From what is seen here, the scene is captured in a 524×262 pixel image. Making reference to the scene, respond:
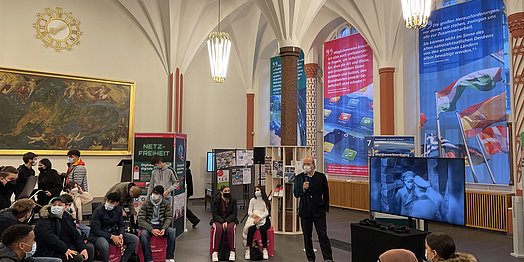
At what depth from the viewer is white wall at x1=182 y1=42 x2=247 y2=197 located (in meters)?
13.6

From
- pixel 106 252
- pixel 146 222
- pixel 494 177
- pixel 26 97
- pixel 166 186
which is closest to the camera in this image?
pixel 106 252

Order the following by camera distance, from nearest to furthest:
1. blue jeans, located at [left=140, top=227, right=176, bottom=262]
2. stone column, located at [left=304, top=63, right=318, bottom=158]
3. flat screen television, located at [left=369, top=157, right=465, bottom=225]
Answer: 1. flat screen television, located at [left=369, top=157, right=465, bottom=225]
2. blue jeans, located at [left=140, top=227, right=176, bottom=262]
3. stone column, located at [left=304, top=63, right=318, bottom=158]

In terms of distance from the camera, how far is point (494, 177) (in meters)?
8.84

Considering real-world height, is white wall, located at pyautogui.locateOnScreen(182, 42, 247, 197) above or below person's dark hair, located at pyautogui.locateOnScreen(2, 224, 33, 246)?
above

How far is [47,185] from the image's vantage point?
631cm

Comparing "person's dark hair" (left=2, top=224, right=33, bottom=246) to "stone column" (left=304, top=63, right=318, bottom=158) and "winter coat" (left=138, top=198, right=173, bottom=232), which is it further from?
"stone column" (left=304, top=63, right=318, bottom=158)

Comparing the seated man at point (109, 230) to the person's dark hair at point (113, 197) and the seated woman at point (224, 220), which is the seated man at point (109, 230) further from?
the seated woman at point (224, 220)

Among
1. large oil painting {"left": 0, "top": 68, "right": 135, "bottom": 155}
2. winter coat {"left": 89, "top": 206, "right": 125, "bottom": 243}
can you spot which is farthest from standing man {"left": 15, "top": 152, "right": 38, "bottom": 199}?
large oil painting {"left": 0, "top": 68, "right": 135, "bottom": 155}

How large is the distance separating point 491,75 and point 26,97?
10961 millimetres

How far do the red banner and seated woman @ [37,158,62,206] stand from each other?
8.55m

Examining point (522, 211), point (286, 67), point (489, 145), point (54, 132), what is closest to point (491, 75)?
point (489, 145)

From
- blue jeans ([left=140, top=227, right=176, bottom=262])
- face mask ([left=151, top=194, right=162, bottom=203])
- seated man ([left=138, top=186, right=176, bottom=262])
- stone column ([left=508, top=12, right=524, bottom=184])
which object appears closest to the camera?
blue jeans ([left=140, top=227, right=176, bottom=262])

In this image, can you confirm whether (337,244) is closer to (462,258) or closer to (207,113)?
(462,258)

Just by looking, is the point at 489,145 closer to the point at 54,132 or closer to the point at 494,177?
the point at 494,177
